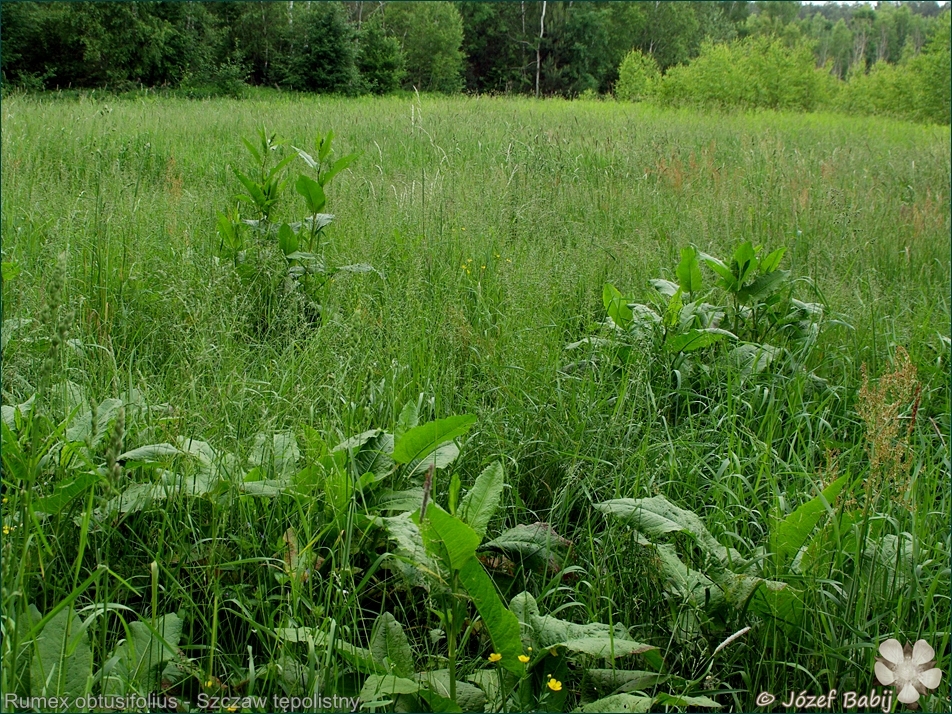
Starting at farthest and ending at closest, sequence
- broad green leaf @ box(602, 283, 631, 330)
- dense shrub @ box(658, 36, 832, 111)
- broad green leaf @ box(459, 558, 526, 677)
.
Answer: dense shrub @ box(658, 36, 832, 111) → broad green leaf @ box(602, 283, 631, 330) → broad green leaf @ box(459, 558, 526, 677)

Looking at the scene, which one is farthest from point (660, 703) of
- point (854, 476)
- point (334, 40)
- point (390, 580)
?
point (334, 40)

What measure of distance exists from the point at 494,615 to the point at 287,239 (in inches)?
88.6

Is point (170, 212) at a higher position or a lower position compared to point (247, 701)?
higher

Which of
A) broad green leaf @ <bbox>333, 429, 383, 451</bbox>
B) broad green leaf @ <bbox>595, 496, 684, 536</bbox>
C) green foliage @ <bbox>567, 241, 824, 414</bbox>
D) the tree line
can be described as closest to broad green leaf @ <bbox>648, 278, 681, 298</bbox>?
green foliage @ <bbox>567, 241, 824, 414</bbox>

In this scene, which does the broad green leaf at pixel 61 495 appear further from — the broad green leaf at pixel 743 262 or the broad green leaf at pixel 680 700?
the broad green leaf at pixel 743 262

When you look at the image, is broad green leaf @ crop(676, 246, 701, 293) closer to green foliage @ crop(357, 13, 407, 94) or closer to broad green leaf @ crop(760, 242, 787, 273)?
broad green leaf @ crop(760, 242, 787, 273)

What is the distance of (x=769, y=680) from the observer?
143 centimetres

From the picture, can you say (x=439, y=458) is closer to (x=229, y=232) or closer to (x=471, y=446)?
(x=471, y=446)

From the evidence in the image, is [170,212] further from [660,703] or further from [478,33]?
[660,703]

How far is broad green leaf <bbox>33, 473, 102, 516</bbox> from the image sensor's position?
1.52 meters

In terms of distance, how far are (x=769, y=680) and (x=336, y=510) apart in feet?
3.29

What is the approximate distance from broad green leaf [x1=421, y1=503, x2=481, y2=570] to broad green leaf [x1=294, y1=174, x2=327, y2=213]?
215 centimetres

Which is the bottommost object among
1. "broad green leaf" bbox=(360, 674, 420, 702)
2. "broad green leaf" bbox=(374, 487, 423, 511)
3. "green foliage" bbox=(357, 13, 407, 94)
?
"broad green leaf" bbox=(360, 674, 420, 702)

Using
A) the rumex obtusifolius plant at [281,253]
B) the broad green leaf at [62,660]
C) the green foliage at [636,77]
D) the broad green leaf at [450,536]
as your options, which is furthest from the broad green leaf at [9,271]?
the green foliage at [636,77]
